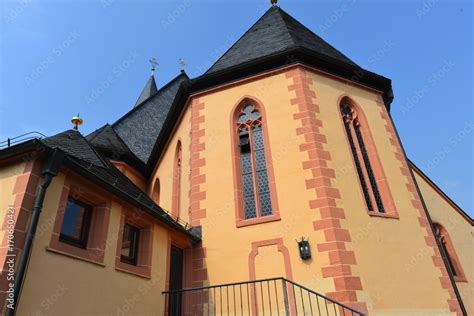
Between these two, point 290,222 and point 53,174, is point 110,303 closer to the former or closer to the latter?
point 53,174

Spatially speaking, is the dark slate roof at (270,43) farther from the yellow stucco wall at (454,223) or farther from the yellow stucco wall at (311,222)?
the yellow stucco wall at (454,223)

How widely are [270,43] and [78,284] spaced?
28.1 ft

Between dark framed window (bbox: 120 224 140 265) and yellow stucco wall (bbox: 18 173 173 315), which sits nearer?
yellow stucco wall (bbox: 18 173 173 315)

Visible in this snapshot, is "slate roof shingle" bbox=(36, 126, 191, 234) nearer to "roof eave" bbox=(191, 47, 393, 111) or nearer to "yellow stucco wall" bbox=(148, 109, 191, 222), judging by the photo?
"yellow stucco wall" bbox=(148, 109, 191, 222)

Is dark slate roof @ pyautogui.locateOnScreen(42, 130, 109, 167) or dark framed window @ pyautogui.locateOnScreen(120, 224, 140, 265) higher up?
dark slate roof @ pyautogui.locateOnScreen(42, 130, 109, 167)

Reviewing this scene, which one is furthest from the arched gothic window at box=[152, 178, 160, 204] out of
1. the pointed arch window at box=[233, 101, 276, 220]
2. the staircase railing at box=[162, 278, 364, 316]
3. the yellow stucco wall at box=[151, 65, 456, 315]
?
the staircase railing at box=[162, 278, 364, 316]

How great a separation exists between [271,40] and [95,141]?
8.66 meters

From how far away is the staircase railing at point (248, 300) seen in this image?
20.4ft

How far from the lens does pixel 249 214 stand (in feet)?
25.8

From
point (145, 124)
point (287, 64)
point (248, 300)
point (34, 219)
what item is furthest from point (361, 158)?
point (145, 124)

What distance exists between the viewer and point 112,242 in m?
5.80

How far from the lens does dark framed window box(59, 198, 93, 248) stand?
17.0ft

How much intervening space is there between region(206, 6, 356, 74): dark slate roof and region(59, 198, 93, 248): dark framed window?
232 inches

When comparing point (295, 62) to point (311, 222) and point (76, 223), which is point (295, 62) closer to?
point (311, 222)
